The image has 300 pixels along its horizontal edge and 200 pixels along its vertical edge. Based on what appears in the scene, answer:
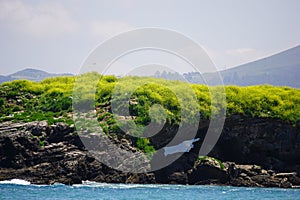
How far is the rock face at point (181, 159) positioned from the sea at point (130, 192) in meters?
1.33

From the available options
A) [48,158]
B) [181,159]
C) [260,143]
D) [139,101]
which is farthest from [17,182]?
[260,143]

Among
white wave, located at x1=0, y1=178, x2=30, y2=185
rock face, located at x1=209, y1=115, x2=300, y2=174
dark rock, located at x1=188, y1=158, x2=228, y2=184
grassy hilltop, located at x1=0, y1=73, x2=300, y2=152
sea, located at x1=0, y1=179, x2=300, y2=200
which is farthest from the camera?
rock face, located at x1=209, y1=115, x2=300, y2=174

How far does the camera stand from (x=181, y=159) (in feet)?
142

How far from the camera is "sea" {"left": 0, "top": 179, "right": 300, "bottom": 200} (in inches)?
1256

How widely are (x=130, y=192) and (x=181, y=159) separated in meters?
9.66

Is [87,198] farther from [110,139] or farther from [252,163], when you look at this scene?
[252,163]

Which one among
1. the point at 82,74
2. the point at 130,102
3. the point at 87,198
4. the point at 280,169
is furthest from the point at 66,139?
the point at 280,169

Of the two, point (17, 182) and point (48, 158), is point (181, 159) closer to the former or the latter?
point (48, 158)

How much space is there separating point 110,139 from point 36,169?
6.71 meters

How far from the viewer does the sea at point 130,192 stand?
1256 inches

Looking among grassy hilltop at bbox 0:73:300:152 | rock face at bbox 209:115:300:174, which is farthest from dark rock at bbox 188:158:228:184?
grassy hilltop at bbox 0:73:300:152

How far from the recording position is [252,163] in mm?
46000

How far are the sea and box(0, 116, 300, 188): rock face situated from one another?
133 cm

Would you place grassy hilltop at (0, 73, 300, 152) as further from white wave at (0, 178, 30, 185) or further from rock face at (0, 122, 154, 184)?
white wave at (0, 178, 30, 185)
